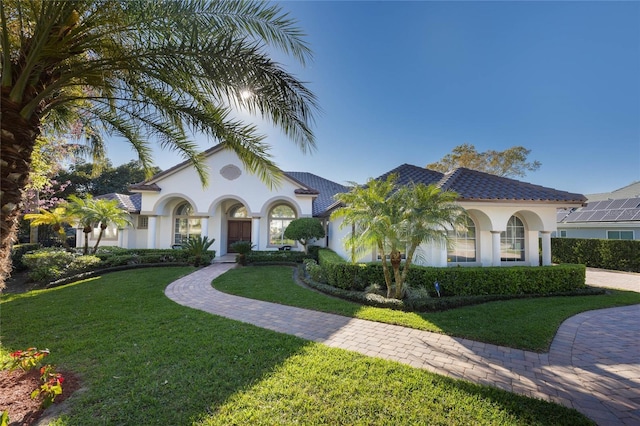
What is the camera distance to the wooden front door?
22047 mm

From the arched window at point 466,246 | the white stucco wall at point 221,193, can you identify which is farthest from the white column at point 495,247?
the white stucco wall at point 221,193

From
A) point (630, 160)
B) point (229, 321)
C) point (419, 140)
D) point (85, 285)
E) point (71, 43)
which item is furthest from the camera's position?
point (419, 140)

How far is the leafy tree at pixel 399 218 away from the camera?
7.85 metres

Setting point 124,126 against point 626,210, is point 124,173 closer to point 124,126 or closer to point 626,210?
point 124,126

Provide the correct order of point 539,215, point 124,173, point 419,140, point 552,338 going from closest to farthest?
point 552,338, point 539,215, point 419,140, point 124,173

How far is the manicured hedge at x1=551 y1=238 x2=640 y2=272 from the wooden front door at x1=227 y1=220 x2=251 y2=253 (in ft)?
84.5

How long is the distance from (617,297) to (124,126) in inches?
707

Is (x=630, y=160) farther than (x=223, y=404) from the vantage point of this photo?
Yes

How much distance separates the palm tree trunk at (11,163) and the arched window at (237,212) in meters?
18.2

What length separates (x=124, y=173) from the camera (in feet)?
116

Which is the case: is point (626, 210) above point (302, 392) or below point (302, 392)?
above

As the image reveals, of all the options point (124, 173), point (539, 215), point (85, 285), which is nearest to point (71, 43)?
point (85, 285)

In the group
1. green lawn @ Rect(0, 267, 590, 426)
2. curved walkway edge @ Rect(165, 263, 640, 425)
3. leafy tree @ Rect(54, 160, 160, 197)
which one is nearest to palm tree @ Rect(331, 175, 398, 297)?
curved walkway edge @ Rect(165, 263, 640, 425)

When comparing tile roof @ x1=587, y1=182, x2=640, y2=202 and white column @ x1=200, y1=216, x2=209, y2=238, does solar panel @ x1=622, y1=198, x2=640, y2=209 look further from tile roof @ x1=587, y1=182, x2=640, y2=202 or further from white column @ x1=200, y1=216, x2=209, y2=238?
white column @ x1=200, y1=216, x2=209, y2=238
